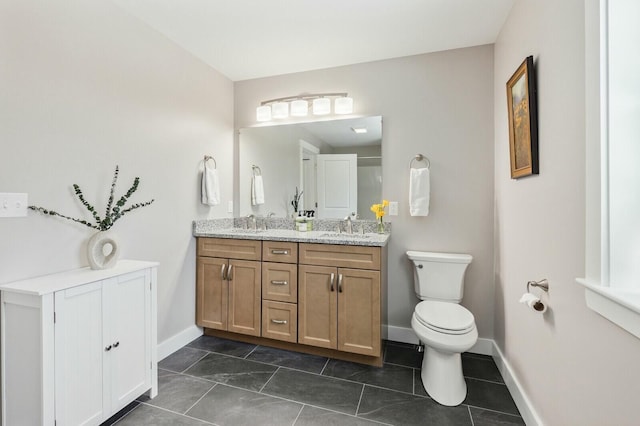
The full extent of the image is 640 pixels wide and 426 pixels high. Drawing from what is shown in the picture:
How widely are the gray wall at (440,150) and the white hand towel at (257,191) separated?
1.15 metres

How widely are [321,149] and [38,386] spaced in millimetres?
2305

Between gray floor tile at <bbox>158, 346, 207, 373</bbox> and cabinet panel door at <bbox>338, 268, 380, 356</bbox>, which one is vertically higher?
cabinet panel door at <bbox>338, 268, 380, 356</bbox>

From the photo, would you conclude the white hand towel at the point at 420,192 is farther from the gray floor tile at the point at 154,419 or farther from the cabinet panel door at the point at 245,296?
the gray floor tile at the point at 154,419

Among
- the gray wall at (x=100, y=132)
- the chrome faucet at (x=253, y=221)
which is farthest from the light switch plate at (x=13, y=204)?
the chrome faucet at (x=253, y=221)

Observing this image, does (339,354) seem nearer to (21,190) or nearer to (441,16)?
(21,190)

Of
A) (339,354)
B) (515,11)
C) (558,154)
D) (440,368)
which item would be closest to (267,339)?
(339,354)

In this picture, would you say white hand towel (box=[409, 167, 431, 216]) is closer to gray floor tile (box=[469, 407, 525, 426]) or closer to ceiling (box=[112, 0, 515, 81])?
ceiling (box=[112, 0, 515, 81])

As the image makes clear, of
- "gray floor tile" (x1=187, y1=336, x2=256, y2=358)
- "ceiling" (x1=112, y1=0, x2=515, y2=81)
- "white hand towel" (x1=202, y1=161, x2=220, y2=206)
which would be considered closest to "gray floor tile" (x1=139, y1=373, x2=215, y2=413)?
"gray floor tile" (x1=187, y1=336, x2=256, y2=358)

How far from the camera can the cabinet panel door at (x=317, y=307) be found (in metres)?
2.17

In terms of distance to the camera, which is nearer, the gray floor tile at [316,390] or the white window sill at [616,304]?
the white window sill at [616,304]

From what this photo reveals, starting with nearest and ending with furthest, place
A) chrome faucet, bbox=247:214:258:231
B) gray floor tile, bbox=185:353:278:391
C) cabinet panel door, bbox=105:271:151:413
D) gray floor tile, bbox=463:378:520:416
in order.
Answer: cabinet panel door, bbox=105:271:151:413 → gray floor tile, bbox=463:378:520:416 → gray floor tile, bbox=185:353:278:391 → chrome faucet, bbox=247:214:258:231

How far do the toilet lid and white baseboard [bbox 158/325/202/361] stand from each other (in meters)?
1.84

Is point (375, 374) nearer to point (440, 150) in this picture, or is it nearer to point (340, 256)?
point (340, 256)

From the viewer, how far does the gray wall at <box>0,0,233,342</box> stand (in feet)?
4.65
